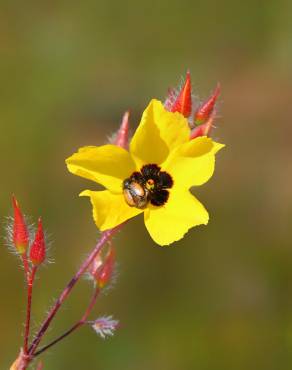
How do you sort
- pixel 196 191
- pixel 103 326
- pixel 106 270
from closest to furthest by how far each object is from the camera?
pixel 103 326 → pixel 106 270 → pixel 196 191

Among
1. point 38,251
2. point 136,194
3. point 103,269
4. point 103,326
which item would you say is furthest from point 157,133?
point 103,326

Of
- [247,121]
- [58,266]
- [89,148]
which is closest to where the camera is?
[89,148]

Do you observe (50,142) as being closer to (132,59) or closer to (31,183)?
(31,183)

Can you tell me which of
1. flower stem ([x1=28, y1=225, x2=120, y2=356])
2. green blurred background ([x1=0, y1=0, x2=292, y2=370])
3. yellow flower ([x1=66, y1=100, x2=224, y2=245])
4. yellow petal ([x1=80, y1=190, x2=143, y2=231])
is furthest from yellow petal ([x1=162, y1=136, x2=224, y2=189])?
green blurred background ([x1=0, y1=0, x2=292, y2=370])

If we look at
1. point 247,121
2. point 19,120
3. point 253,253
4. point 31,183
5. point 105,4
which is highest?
point 105,4

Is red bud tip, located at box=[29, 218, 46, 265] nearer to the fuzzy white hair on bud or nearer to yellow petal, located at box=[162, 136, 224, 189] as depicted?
the fuzzy white hair on bud

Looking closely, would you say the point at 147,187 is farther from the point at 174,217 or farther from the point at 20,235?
the point at 20,235

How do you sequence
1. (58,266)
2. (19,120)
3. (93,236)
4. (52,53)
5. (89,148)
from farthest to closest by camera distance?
1. (52,53)
2. (19,120)
3. (93,236)
4. (58,266)
5. (89,148)

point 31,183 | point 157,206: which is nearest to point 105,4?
point 31,183
